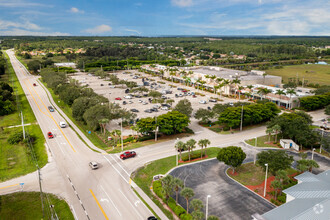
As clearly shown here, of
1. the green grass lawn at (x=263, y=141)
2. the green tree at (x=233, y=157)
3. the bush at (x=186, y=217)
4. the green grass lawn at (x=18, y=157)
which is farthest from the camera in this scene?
the green grass lawn at (x=263, y=141)

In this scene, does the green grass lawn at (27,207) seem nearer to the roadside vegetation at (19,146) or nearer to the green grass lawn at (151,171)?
the roadside vegetation at (19,146)

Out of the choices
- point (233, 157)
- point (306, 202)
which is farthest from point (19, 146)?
point (306, 202)

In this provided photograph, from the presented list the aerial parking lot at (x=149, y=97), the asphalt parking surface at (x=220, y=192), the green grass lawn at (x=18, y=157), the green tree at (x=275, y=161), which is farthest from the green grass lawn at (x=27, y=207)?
the aerial parking lot at (x=149, y=97)

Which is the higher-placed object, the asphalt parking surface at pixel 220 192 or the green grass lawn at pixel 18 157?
the asphalt parking surface at pixel 220 192

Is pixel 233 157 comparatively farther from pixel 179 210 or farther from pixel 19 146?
pixel 19 146

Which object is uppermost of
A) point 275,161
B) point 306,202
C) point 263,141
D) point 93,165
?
point 275,161

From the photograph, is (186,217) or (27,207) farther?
(27,207)

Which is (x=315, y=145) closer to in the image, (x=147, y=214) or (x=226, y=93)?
(x=147, y=214)

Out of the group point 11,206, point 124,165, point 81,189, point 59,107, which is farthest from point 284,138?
point 59,107
